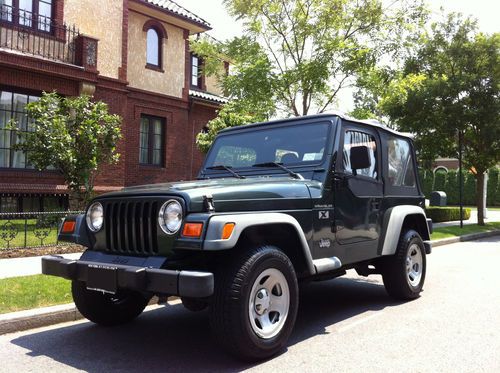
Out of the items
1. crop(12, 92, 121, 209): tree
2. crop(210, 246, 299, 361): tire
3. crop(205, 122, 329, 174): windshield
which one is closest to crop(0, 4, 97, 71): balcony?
crop(12, 92, 121, 209): tree

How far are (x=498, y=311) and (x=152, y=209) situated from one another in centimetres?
426

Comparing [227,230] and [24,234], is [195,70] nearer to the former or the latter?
[24,234]

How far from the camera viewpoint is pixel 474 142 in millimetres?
17984

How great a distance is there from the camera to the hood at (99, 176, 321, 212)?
3818mm

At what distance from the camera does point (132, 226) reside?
13.2ft

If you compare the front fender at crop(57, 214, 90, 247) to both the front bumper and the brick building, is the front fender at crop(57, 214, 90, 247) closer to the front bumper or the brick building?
the front bumper

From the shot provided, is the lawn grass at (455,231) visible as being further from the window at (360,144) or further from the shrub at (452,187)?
the shrub at (452,187)

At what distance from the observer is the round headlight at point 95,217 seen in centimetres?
430

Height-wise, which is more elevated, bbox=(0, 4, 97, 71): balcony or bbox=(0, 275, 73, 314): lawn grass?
bbox=(0, 4, 97, 71): balcony

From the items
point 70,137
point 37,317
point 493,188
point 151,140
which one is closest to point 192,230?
point 37,317

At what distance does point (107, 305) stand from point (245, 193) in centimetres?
198

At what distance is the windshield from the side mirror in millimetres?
320

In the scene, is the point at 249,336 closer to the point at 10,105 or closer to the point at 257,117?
the point at 257,117

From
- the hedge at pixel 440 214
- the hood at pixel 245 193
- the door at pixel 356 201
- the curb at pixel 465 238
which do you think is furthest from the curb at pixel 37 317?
the hedge at pixel 440 214
